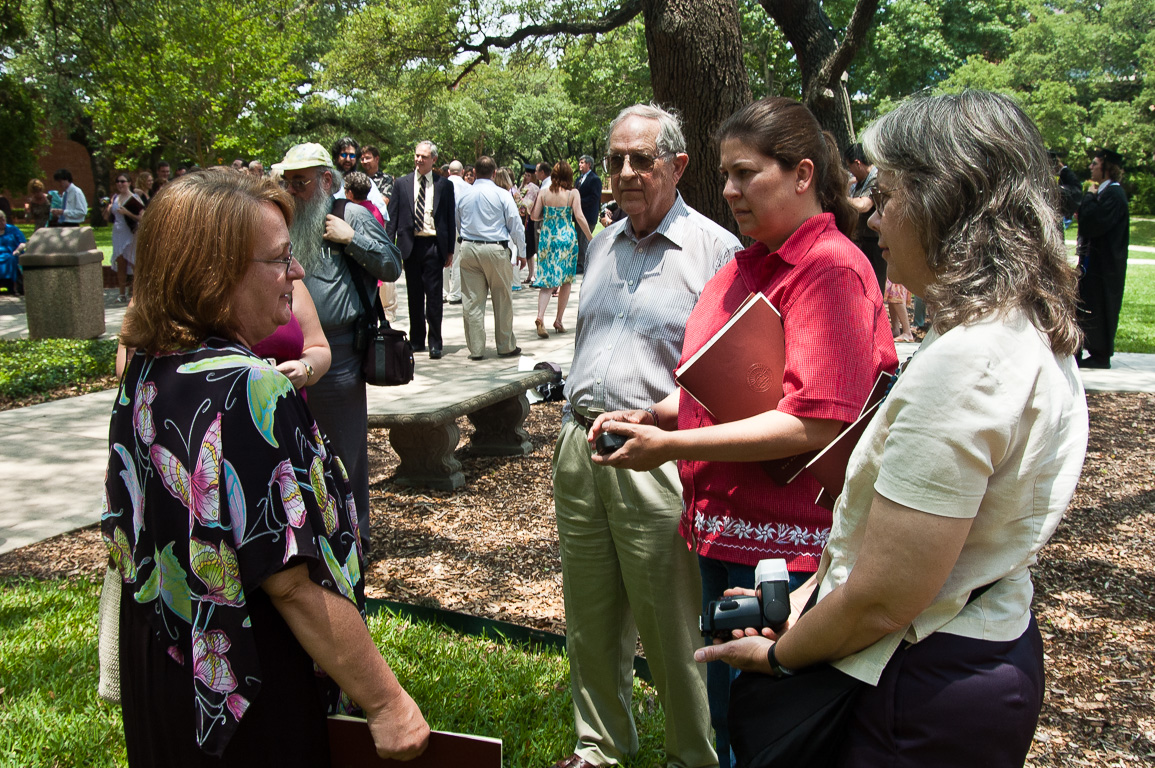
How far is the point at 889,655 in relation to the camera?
1480 mm

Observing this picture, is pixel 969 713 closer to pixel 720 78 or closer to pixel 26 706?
pixel 26 706

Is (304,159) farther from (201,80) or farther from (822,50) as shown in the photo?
(201,80)

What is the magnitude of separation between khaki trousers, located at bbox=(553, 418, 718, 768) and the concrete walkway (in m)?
3.44

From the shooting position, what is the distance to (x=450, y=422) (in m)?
5.96

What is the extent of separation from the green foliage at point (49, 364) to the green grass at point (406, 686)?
5205mm

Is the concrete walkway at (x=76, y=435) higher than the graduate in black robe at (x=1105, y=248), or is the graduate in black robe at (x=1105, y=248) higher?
the graduate in black robe at (x=1105, y=248)

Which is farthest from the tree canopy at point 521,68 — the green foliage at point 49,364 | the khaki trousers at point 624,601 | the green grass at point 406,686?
the green foliage at point 49,364

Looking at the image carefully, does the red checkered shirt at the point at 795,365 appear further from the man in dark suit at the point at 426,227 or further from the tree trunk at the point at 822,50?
the man in dark suit at the point at 426,227

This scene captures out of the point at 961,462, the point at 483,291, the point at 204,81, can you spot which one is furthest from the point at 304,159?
the point at 204,81

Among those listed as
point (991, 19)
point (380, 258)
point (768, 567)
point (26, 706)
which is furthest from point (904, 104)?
point (991, 19)

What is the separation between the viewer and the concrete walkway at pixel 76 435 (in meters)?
5.54

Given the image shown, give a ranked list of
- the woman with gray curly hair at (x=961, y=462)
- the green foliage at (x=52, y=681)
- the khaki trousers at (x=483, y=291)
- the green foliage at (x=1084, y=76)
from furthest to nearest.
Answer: the green foliage at (x=1084, y=76), the khaki trousers at (x=483, y=291), the green foliage at (x=52, y=681), the woman with gray curly hair at (x=961, y=462)

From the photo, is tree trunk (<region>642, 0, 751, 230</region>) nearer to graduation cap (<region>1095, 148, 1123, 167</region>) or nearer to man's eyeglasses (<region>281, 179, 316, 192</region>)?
man's eyeglasses (<region>281, 179, 316, 192</region>)

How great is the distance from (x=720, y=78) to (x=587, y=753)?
4.47 m
